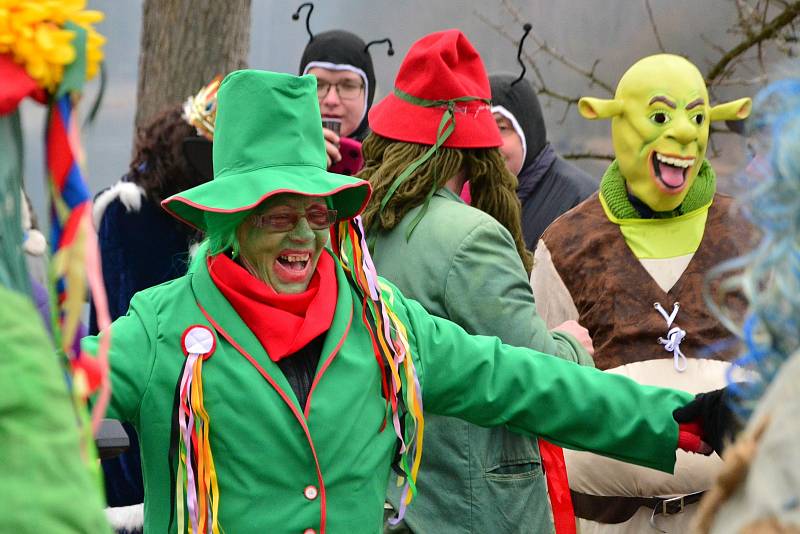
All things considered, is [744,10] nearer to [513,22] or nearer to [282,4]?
[513,22]

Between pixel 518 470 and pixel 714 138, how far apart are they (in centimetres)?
433

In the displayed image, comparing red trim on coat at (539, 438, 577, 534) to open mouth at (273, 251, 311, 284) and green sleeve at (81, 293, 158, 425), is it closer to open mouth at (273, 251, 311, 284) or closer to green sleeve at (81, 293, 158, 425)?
open mouth at (273, 251, 311, 284)

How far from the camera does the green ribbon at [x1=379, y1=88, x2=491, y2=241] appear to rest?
3.77 m

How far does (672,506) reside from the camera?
3.90m

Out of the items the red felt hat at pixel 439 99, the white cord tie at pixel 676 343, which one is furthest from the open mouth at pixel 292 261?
the white cord tie at pixel 676 343

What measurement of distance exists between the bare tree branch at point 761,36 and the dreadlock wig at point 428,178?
10.5 ft

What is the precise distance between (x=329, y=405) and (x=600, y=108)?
78.4 inches

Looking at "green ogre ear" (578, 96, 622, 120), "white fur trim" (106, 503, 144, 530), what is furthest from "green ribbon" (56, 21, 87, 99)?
"white fur trim" (106, 503, 144, 530)

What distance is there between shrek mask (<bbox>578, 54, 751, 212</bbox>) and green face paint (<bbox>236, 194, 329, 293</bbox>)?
145 cm

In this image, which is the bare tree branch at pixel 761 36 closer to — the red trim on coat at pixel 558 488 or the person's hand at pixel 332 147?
the person's hand at pixel 332 147

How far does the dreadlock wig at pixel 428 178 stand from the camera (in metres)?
3.80

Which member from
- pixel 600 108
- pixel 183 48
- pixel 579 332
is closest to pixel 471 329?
pixel 579 332

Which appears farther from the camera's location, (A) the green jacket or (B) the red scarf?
(A) the green jacket

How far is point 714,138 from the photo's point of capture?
764cm
